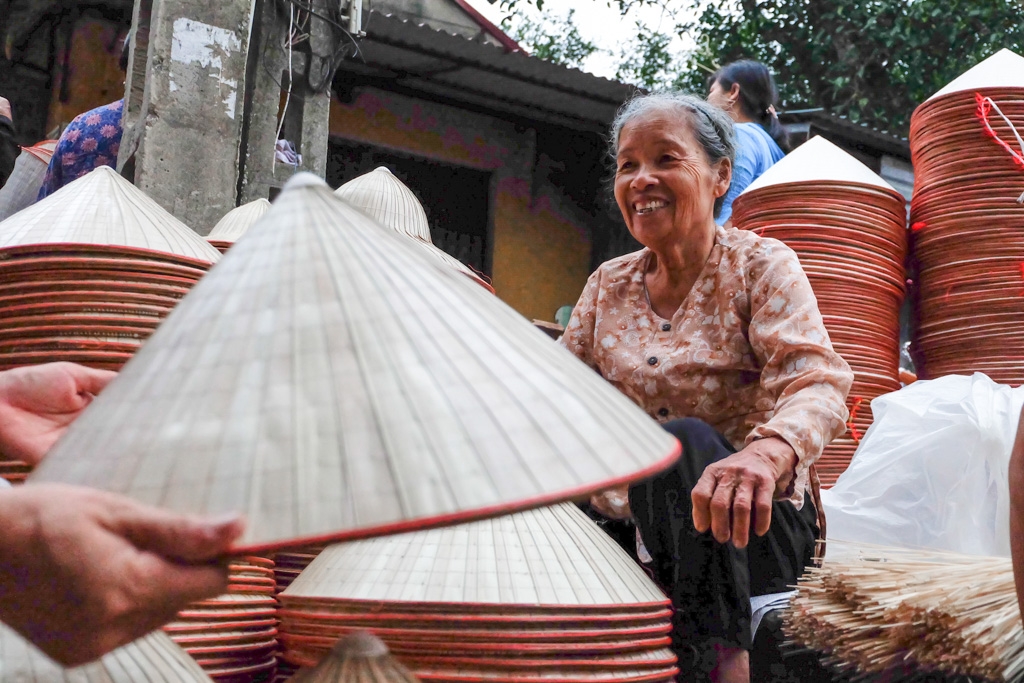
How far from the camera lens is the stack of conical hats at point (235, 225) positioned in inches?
101

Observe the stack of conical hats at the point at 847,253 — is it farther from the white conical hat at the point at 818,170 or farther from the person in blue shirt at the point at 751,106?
the person in blue shirt at the point at 751,106

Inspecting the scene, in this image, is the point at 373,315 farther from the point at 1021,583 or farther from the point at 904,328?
the point at 904,328

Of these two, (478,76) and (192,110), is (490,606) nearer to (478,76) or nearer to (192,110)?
(192,110)

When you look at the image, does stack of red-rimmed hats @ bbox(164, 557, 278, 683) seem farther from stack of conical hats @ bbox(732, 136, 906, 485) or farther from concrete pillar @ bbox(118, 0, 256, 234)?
stack of conical hats @ bbox(732, 136, 906, 485)

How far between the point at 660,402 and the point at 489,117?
20.6 feet

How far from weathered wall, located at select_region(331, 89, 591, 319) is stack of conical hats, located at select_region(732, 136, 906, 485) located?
4452 mm

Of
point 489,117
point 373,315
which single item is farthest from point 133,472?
point 489,117

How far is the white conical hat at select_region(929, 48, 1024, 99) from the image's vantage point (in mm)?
3695

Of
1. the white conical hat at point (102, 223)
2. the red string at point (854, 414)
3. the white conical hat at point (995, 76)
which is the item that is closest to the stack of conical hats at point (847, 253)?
the red string at point (854, 414)

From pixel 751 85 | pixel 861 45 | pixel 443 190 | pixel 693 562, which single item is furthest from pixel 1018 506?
pixel 861 45

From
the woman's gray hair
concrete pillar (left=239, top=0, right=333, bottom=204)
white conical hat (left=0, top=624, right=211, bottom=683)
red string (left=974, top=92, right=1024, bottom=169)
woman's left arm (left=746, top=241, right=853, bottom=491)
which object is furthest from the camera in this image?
concrete pillar (left=239, top=0, right=333, bottom=204)

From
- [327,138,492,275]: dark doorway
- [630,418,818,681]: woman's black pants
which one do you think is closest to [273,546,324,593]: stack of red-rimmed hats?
[630,418,818,681]: woman's black pants

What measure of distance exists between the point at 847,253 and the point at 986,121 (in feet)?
2.22

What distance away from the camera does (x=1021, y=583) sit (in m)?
1.53
